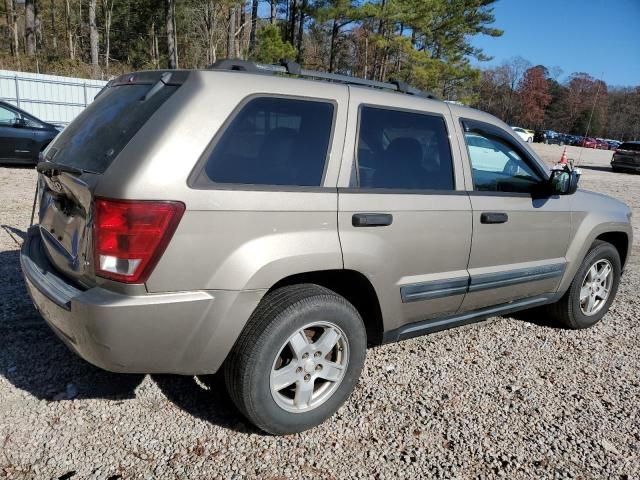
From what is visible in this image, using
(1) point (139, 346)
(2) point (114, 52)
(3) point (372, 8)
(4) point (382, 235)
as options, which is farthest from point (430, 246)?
(2) point (114, 52)

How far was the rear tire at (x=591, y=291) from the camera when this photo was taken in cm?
423

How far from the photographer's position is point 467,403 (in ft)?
10.2

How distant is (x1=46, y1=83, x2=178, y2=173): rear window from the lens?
235 cm

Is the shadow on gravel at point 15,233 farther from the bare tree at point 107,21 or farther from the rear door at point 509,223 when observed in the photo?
the bare tree at point 107,21

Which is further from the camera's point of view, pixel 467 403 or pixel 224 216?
pixel 467 403

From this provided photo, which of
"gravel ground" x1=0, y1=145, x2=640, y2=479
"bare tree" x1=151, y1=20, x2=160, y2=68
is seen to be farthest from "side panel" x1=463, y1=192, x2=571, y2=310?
"bare tree" x1=151, y1=20, x2=160, y2=68

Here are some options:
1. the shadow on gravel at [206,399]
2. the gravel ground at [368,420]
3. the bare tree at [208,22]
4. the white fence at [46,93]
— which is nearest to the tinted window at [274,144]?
the shadow on gravel at [206,399]

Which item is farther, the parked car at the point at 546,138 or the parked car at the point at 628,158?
the parked car at the point at 546,138

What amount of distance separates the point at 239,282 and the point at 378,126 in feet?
4.18

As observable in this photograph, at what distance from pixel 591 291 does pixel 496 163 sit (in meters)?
1.77

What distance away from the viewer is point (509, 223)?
3.45 meters

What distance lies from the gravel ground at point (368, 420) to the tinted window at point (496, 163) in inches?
50.6

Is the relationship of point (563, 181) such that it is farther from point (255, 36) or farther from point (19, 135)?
point (255, 36)

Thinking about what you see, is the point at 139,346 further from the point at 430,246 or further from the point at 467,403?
the point at 467,403
